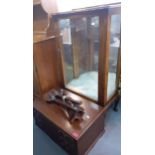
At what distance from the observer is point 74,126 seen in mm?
1238

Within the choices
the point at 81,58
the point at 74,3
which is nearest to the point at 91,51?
the point at 81,58

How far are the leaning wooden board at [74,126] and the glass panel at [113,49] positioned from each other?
27cm

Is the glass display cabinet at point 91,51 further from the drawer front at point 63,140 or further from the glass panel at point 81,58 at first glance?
the drawer front at point 63,140

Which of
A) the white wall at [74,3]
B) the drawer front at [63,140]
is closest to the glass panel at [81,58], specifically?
the white wall at [74,3]

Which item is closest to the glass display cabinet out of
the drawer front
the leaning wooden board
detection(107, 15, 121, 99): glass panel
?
detection(107, 15, 121, 99): glass panel

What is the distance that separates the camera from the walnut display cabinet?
1.19m

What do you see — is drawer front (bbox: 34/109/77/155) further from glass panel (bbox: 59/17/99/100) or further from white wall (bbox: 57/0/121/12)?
white wall (bbox: 57/0/121/12)
